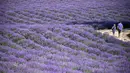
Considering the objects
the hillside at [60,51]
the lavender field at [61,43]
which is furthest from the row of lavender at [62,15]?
the hillside at [60,51]

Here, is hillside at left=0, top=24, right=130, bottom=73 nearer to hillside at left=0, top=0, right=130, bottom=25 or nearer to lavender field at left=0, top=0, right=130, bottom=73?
lavender field at left=0, top=0, right=130, bottom=73

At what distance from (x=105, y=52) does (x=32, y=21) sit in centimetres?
1254

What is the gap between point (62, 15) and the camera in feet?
80.4

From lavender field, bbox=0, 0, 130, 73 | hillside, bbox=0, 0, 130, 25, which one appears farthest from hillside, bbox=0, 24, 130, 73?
hillside, bbox=0, 0, 130, 25

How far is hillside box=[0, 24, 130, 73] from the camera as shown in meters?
7.27

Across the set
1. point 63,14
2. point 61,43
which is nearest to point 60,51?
point 61,43

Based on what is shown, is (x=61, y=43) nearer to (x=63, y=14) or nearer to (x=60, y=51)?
(x=60, y=51)

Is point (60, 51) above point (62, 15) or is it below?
above

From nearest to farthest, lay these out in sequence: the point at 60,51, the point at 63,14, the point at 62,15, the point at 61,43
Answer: the point at 60,51
the point at 61,43
the point at 62,15
the point at 63,14

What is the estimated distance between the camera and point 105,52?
35.8 ft

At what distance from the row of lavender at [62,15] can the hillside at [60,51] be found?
714 cm

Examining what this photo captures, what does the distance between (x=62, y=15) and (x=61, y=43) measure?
12633mm

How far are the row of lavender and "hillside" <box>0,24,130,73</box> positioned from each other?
23.4 ft

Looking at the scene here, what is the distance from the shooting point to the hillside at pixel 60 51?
23.9 feet
